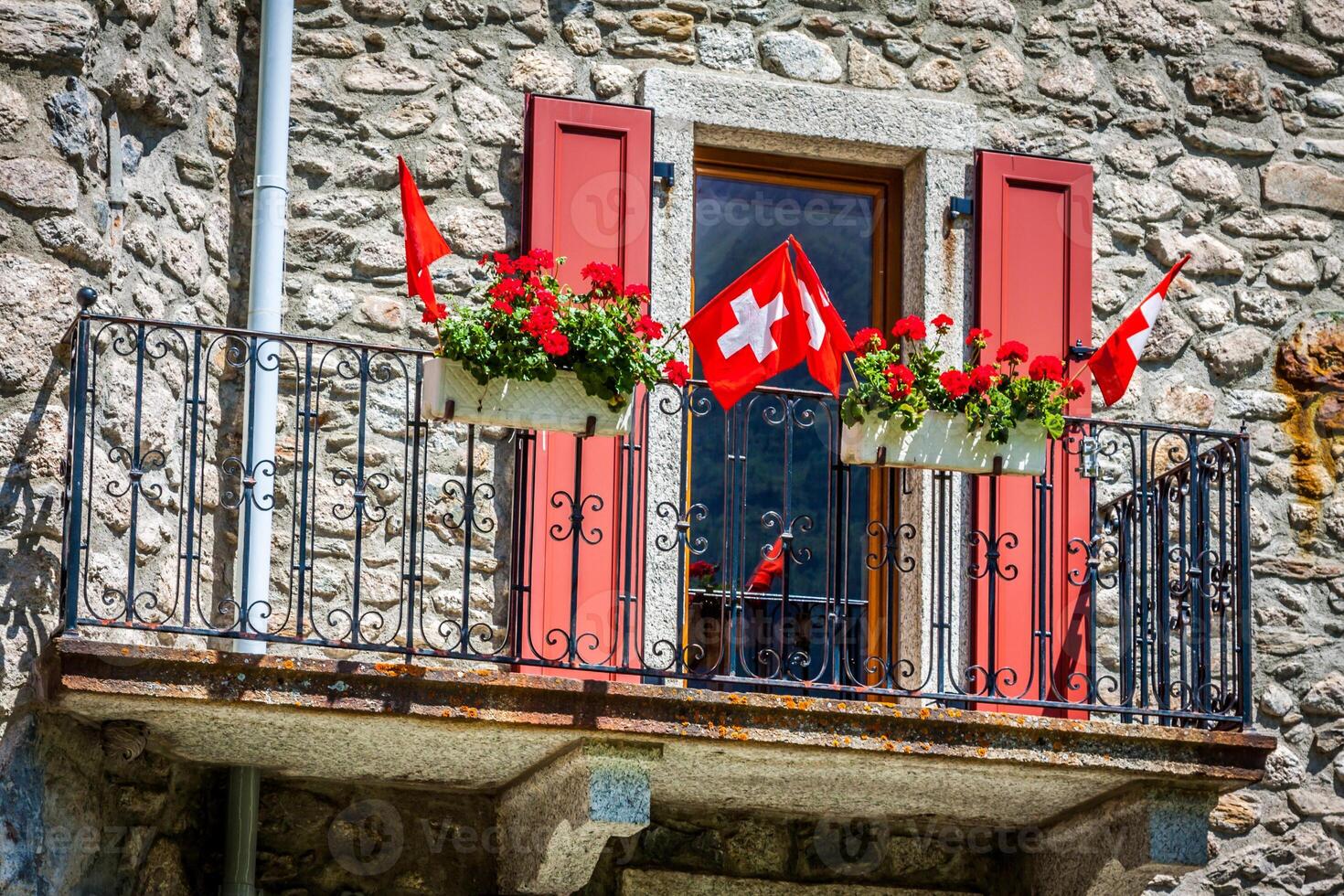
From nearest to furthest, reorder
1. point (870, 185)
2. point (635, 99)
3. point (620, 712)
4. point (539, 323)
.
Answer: point (539, 323) < point (620, 712) < point (635, 99) < point (870, 185)

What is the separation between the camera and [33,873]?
638cm

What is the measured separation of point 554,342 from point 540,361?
79 mm

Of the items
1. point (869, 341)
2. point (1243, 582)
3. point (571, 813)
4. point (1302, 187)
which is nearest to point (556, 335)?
point (869, 341)

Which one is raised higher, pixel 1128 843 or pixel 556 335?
pixel 556 335

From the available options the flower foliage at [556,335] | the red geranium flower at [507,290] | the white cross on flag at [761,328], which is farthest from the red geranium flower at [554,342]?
the white cross on flag at [761,328]

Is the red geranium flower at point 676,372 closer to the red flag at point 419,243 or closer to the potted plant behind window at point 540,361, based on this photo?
the potted plant behind window at point 540,361

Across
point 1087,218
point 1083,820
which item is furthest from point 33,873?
point 1087,218

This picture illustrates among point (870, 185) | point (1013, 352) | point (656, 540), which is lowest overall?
point (656, 540)

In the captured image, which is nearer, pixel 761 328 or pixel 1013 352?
pixel 761 328

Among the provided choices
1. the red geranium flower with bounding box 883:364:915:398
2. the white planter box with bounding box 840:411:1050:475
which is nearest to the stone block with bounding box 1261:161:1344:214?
the white planter box with bounding box 840:411:1050:475

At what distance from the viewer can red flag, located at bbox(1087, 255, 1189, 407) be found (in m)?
7.52

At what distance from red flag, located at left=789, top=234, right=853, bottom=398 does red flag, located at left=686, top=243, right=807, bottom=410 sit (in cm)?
3

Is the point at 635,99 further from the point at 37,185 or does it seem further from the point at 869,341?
the point at 37,185

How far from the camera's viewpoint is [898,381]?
22.7 feet
